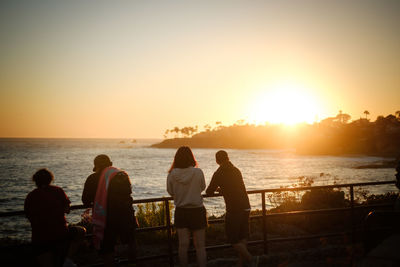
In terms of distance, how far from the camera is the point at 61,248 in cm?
376

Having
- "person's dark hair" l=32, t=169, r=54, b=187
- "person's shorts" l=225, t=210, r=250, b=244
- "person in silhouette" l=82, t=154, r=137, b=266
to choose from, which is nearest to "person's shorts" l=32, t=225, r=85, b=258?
"person in silhouette" l=82, t=154, r=137, b=266

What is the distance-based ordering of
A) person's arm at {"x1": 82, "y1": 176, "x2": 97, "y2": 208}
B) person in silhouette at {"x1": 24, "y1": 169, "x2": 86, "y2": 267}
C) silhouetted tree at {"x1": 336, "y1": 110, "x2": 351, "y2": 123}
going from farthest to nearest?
silhouetted tree at {"x1": 336, "y1": 110, "x2": 351, "y2": 123} → person's arm at {"x1": 82, "y1": 176, "x2": 97, "y2": 208} → person in silhouette at {"x1": 24, "y1": 169, "x2": 86, "y2": 267}

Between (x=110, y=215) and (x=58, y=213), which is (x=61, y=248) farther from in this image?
(x=110, y=215)

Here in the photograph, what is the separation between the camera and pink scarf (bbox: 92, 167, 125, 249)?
383 centimetres

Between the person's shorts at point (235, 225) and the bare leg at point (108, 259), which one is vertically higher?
the person's shorts at point (235, 225)

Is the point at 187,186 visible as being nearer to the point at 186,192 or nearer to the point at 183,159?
the point at 186,192

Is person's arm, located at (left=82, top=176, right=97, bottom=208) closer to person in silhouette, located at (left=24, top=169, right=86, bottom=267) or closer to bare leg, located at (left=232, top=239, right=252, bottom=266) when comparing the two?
person in silhouette, located at (left=24, top=169, right=86, bottom=267)

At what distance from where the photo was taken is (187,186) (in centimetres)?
409

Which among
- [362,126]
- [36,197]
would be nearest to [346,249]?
[36,197]

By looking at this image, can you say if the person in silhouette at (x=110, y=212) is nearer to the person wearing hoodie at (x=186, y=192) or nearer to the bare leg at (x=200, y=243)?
the person wearing hoodie at (x=186, y=192)

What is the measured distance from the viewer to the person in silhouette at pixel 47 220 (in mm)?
3633

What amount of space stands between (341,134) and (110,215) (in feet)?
341

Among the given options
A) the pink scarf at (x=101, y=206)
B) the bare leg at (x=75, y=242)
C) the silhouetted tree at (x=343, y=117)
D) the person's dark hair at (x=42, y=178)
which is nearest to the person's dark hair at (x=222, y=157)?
the pink scarf at (x=101, y=206)

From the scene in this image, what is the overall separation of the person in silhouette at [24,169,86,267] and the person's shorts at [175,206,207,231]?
1389 mm
